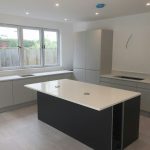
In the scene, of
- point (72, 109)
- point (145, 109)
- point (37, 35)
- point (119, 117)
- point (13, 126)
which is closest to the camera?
point (119, 117)

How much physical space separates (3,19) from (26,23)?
640 millimetres

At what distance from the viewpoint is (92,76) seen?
494cm

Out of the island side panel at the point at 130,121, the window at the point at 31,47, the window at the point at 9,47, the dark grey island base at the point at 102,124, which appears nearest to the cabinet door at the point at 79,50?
the window at the point at 31,47

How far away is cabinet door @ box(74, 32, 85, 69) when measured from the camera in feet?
16.7

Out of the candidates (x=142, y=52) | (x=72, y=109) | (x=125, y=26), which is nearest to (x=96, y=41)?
(x=125, y=26)

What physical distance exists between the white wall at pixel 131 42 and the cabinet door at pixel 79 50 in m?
0.70

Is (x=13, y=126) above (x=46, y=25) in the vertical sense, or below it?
below

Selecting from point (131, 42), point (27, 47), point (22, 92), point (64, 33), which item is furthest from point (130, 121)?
point (64, 33)

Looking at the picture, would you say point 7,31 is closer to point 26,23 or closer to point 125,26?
point 26,23

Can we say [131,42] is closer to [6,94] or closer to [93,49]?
[93,49]

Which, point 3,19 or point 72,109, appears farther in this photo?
point 3,19

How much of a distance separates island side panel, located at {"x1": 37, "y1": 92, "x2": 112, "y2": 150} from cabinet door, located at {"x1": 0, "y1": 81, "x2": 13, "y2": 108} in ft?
3.23

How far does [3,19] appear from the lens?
4.37 metres

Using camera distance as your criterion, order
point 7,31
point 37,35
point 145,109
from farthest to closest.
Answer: point 37,35 → point 7,31 → point 145,109
